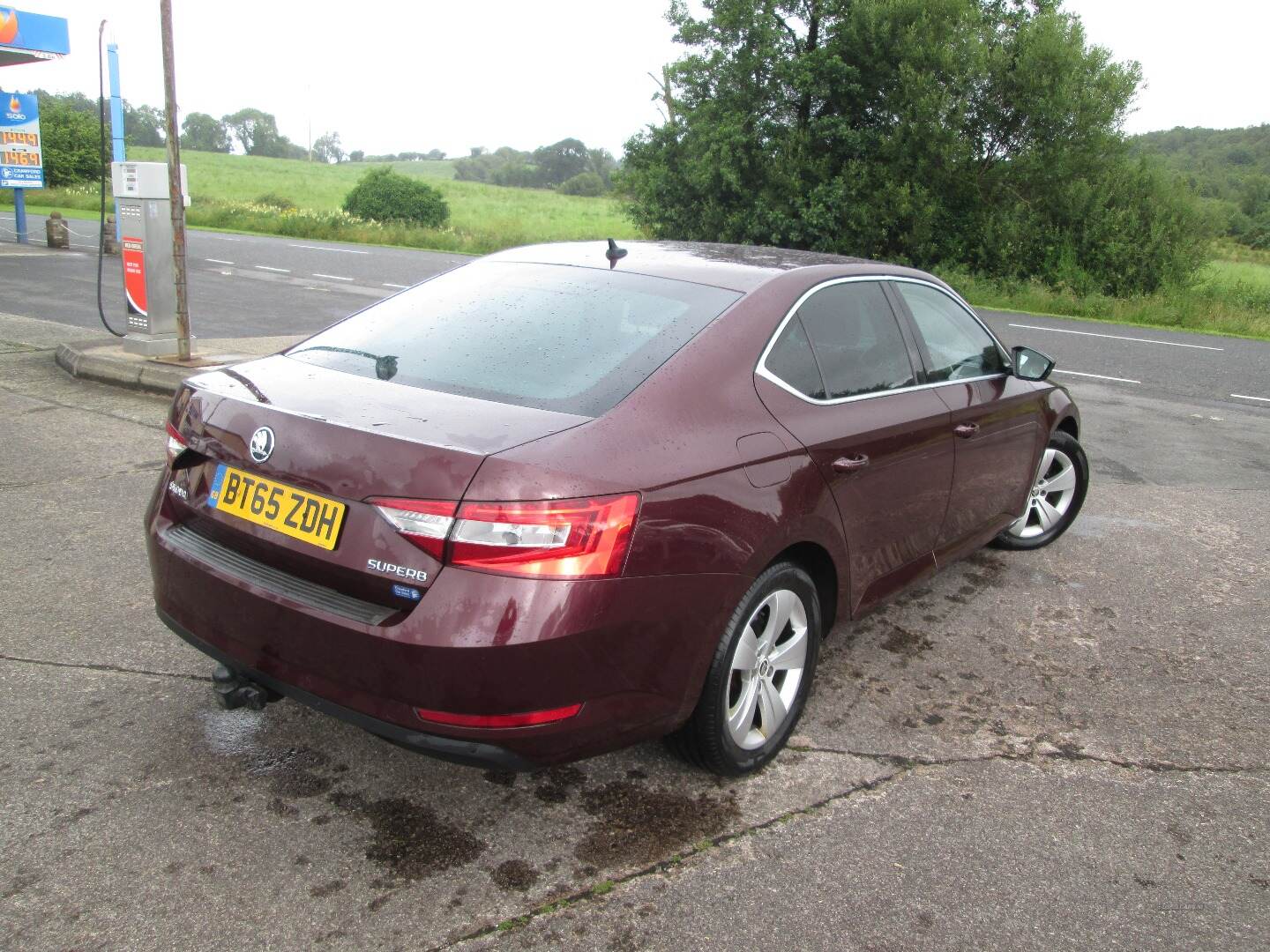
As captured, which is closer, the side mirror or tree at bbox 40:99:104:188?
the side mirror

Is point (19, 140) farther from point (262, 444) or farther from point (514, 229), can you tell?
point (262, 444)

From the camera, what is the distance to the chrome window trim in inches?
127

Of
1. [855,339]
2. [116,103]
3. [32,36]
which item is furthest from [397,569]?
[32,36]

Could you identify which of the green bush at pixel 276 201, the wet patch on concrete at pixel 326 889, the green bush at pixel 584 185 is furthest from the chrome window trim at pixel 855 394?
the green bush at pixel 584 185

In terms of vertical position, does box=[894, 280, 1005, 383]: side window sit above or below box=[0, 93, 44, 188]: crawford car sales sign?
below

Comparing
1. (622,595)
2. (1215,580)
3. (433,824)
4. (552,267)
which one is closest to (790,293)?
(552,267)

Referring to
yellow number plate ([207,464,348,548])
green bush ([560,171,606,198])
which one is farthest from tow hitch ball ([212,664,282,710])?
green bush ([560,171,606,198])

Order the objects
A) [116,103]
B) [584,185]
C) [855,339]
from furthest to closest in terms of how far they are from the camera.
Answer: [584,185], [116,103], [855,339]

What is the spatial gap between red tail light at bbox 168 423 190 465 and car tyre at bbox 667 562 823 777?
1626 millimetres

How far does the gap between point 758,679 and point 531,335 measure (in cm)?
125

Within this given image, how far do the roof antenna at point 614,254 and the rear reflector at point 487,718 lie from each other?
1721mm

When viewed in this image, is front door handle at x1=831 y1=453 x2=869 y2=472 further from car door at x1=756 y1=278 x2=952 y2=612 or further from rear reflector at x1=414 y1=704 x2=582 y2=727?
rear reflector at x1=414 y1=704 x2=582 y2=727

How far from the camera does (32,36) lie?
20.0 metres

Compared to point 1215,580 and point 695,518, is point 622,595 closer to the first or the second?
point 695,518
